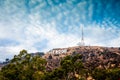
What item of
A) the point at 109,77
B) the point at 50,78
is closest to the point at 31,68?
the point at 50,78

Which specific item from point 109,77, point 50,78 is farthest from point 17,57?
point 109,77

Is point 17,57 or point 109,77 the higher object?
point 17,57

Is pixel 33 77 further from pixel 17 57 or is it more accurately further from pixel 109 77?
pixel 109 77

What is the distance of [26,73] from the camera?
4412 centimetres

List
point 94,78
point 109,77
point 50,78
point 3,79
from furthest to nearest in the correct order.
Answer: point 94,78, point 109,77, point 50,78, point 3,79

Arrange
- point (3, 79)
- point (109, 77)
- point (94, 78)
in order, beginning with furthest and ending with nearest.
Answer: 1. point (94, 78)
2. point (109, 77)
3. point (3, 79)

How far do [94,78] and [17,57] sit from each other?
3821cm

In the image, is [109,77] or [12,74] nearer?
[12,74]

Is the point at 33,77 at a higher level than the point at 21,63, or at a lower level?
lower

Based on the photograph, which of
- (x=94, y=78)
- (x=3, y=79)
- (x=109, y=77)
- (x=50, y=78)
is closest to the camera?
(x=3, y=79)

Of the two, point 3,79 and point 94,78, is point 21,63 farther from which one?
point 94,78

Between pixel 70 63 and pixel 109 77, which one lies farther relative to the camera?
pixel 109 77

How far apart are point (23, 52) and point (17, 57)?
150 cm

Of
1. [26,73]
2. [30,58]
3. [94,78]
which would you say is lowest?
[94,78]
